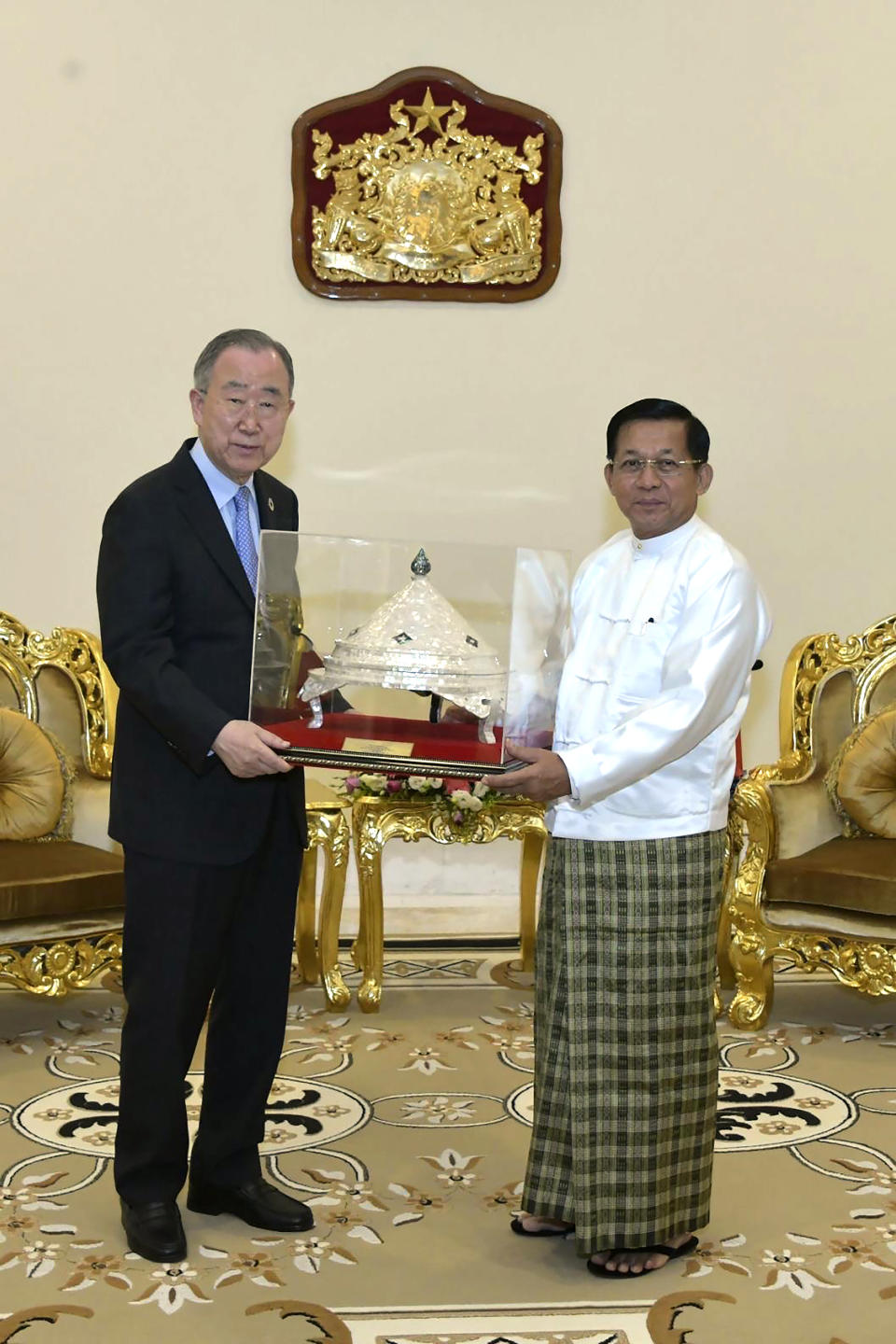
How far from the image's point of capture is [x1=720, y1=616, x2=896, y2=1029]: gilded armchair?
3953mm

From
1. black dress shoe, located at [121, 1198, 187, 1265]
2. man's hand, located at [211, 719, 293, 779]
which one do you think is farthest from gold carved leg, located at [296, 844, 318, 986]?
man's hand, located at [211, 719, 293, 779]

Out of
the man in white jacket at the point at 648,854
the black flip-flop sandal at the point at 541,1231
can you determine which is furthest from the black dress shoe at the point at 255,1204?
the man in white jacket at the point at 648,854

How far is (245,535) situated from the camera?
271 centimetres

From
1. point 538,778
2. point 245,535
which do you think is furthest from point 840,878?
point 245,535

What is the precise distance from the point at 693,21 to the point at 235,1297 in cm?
444

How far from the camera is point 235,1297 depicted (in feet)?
8.33

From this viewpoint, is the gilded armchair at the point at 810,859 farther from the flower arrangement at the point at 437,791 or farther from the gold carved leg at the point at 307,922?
the gold carved leg at the point at 307,922

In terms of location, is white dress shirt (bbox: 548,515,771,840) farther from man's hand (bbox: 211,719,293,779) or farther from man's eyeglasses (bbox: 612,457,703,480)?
man's hand (bbox: 211,719,293,779)

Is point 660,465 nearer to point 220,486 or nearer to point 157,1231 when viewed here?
point 220,486

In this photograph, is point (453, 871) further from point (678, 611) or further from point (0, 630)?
point (678, 611)

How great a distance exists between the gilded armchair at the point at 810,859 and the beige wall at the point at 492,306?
0.87 meters

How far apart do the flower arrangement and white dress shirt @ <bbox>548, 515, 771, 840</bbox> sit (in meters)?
1.56

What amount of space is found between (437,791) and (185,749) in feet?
5.76

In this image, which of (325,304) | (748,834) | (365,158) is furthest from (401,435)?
(748,834)
